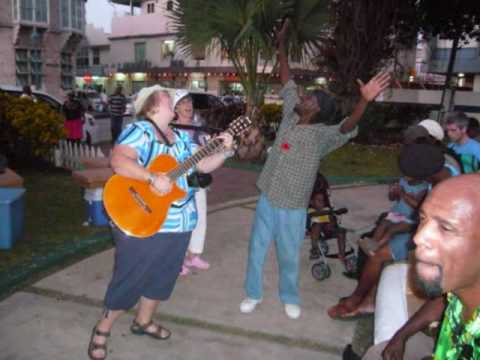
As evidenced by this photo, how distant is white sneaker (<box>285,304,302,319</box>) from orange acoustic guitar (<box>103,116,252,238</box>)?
1.42 meters

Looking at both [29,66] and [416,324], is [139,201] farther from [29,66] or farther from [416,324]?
[29,66]

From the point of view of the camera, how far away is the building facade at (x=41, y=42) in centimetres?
2273

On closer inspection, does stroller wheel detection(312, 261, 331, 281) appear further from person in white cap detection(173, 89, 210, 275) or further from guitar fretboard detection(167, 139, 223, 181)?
guitar fretboard detection(167, 139, 223, 181)

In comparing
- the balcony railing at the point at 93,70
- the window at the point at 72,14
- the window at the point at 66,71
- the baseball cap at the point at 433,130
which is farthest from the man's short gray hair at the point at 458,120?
the balcony railing at the point at 93,70

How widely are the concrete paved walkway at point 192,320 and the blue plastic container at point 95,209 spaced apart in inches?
35.7

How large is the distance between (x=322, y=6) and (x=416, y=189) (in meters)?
5.93

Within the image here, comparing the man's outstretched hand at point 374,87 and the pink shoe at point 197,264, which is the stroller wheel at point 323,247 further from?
the man's outstretched hand at point 374,87

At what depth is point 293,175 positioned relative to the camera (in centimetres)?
366

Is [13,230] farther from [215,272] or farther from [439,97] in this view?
[439,97]

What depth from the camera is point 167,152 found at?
324cm

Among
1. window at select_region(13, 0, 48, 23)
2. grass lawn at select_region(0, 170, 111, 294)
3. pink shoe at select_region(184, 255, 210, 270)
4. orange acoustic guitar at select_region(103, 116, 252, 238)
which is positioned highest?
window at select_region(13, 0, 48, 23)

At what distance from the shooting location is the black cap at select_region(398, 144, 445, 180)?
10.9ft

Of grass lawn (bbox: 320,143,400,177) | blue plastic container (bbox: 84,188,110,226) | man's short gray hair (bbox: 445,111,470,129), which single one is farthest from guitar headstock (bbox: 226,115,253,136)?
grass lawn (bbox: 320,143,400,177)

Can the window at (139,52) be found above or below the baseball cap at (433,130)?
above
